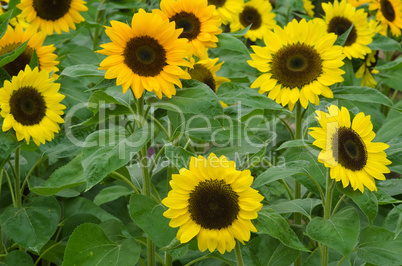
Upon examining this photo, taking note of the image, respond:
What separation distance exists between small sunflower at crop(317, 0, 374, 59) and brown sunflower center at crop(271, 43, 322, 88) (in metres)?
0.32

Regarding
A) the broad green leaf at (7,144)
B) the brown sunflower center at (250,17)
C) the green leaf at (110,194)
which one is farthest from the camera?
the brown sunflower center at (250,17)

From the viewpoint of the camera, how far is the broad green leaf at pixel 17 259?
1.34 m

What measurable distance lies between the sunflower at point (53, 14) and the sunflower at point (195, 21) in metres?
0.60

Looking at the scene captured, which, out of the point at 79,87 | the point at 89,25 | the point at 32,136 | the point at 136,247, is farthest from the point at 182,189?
the point at 89,25

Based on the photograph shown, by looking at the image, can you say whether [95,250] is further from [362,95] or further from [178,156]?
[362,95]

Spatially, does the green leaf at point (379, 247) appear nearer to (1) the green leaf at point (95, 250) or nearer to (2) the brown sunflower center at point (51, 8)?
(1) the green leaf at point (95, 250)

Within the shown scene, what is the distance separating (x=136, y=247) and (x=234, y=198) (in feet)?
1.01

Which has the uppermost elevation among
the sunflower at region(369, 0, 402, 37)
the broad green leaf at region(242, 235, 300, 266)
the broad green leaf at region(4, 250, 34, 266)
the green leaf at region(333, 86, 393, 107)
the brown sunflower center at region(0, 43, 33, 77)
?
the sunflower at region(369, 0, 402, 37)

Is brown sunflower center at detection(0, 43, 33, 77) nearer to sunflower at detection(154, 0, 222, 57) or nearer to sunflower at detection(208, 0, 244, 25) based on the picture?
sunflower at detection(154, 0, 222, 57)

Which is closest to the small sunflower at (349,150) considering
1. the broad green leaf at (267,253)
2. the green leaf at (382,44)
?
the broad green leaf at (267,253)

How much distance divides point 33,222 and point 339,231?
714mm

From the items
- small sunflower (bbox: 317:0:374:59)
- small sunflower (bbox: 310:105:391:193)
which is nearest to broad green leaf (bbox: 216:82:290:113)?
small sunflower (bbox: 310:105:391:193)

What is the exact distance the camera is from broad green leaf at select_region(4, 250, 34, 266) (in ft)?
4.40

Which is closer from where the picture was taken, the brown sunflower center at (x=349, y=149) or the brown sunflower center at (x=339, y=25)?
the brown sunflower center at (x=349, y=149)
